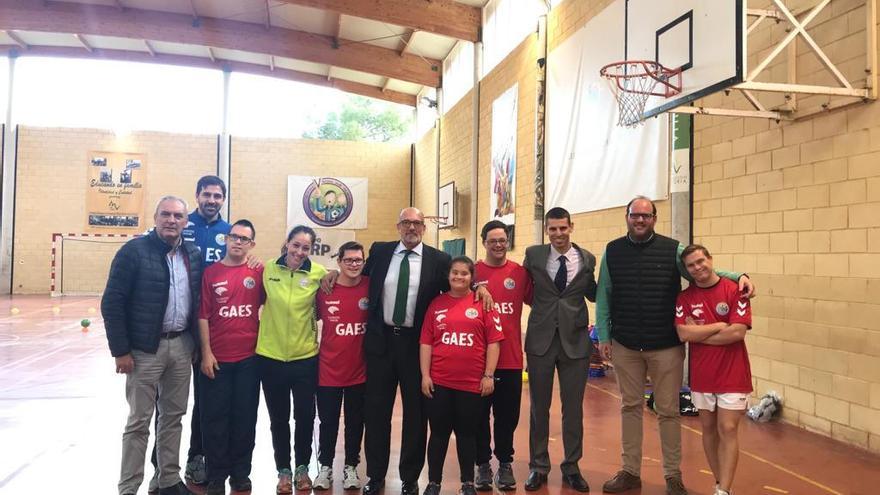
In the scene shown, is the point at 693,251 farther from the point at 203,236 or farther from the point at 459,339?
the point at 203,236

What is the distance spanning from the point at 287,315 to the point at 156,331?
655 millimetres

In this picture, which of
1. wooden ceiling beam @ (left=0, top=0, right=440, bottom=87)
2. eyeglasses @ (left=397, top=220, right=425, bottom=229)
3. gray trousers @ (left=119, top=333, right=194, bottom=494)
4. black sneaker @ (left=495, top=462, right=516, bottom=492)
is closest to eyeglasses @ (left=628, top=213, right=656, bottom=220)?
eyeglasses @ (left=397, top=220, right=425, bottom=229)

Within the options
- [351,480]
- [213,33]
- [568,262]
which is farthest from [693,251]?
[213,33]

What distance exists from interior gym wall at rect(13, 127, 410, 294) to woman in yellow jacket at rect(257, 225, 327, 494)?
14.7 meters

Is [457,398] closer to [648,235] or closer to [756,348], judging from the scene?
[648,235]

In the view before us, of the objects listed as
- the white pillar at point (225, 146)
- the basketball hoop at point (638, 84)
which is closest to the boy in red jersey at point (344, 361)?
the basketball hoop at point (638, 84)

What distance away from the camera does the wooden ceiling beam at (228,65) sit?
16.8 meters

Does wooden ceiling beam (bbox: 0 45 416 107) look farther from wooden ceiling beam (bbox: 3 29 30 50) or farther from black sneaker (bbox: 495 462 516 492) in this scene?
black sneaker (bbox: 495 462 516 492)

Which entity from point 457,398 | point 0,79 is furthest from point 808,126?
point 0,79

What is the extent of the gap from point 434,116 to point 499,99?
5.30m

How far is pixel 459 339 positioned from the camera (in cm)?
320

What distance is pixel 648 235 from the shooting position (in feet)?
11.5

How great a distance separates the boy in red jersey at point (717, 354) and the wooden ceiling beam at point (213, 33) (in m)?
12.7

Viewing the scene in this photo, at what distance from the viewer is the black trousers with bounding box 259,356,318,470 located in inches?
132
